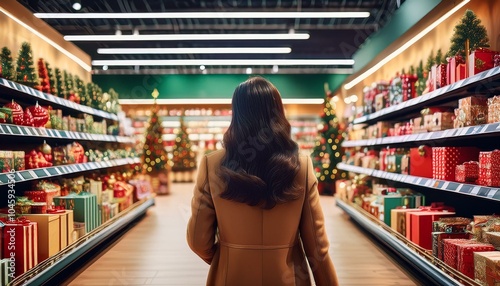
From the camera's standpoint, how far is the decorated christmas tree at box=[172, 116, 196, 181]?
14867 mm

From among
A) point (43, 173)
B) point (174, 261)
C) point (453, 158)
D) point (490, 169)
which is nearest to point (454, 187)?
point (453, 158)

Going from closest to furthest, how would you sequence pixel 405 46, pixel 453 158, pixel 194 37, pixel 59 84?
pixel 453 158 < pixel 59 84 < pixel 405 46 < pixel 194 37

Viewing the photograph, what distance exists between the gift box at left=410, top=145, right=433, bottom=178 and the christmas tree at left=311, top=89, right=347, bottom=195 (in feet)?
20.3

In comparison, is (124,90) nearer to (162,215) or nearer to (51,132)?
(162,215)

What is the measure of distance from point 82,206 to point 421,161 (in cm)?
333

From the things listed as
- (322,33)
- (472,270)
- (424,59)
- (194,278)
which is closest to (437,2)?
(424,59)

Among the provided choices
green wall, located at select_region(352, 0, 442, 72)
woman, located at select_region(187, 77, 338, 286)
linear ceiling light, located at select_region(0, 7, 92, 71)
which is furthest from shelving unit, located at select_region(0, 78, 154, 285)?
green wall, located at select_region(352, 0, 442, 72)

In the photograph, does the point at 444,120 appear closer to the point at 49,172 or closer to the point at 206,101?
the point at 49,172

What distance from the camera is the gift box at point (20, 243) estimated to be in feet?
9.70

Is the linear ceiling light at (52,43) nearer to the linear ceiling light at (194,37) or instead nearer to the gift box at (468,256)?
the linear ceiling light at (194,37)

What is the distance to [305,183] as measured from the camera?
5.10ft

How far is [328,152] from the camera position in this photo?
1085cm

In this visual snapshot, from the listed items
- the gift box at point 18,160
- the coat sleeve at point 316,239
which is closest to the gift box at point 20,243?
the gift box at point 18,160

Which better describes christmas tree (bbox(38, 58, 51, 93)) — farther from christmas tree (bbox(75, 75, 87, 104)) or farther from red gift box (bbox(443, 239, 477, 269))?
red gift box (bbox(443, 239, 477, 269))
